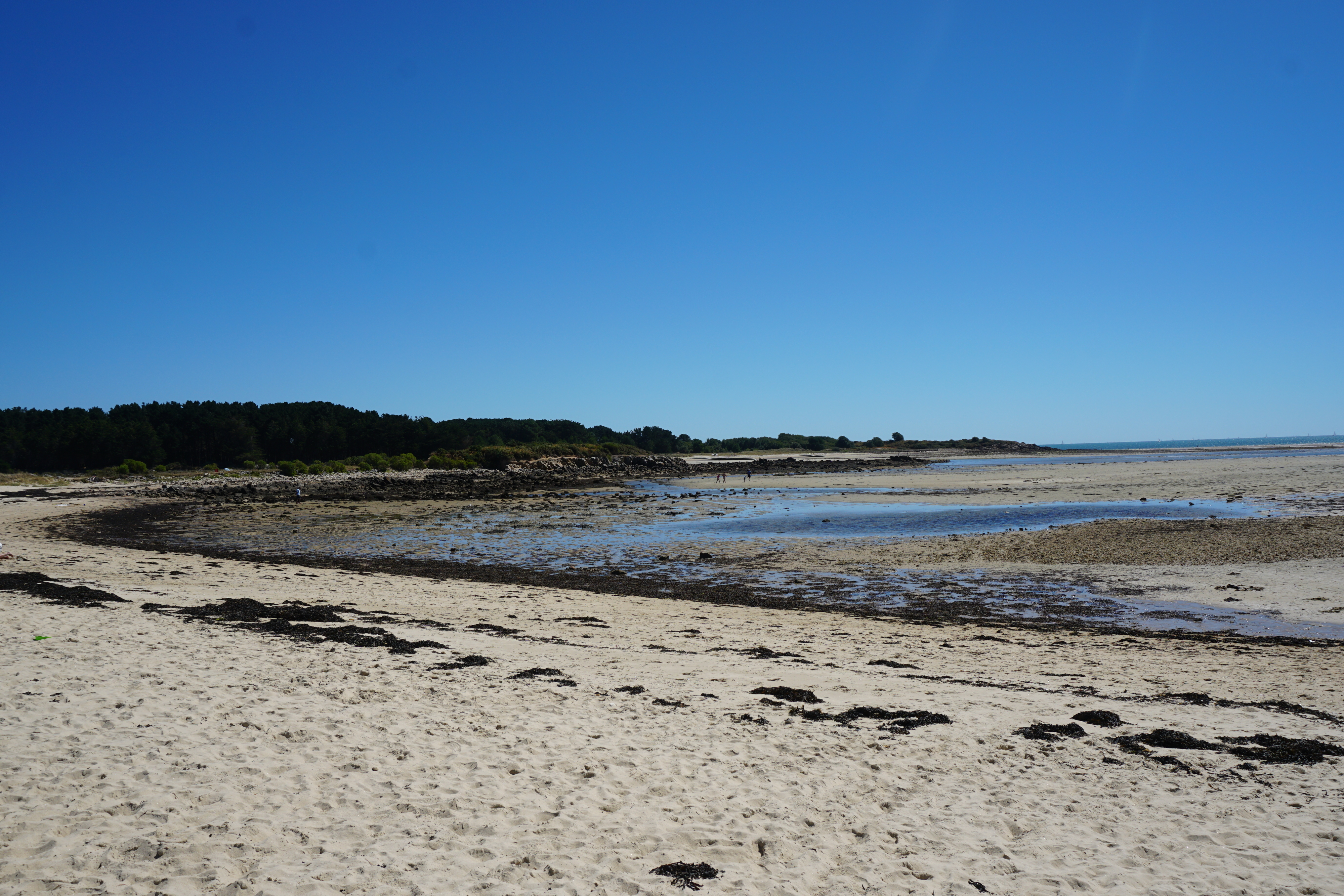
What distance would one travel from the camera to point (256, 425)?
95188 mm

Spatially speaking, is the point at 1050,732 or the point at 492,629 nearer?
the point at 1050,732

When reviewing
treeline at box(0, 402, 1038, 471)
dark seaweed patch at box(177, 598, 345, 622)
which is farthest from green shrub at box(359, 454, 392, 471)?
dark seaweed patch at box(177, 598, 345, 622)

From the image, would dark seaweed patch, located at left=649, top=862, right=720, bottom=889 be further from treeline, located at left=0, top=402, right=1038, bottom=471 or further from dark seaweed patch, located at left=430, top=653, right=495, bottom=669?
treeline, located at left=0, top=402, right=1038, bottom=471

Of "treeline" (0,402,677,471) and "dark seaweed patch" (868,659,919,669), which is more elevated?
"treeline" (0,402,677,471)

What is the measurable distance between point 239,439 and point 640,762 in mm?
95905

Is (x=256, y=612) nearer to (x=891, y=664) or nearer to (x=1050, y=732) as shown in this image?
(x=891, y=664)

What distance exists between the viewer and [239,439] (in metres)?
87.5

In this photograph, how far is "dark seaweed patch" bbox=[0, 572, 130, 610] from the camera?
12016mm

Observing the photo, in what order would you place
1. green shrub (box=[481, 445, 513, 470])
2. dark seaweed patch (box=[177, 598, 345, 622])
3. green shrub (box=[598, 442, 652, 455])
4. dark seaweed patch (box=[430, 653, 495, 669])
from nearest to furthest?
dark seaweed patch (box=[430, 653, 495, 669])
dark seaweed patch (box=[177, 598, 345, 622])
green shrub (box=[481, 445, 513, 470])
green shrub (box=[598, 442, 652, 455])

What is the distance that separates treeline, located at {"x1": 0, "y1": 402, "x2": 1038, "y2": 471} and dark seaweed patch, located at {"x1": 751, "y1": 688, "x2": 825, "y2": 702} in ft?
241

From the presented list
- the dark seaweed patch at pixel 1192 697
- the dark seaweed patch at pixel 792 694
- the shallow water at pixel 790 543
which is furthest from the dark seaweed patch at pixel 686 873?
the shallow water at pixel 790 543

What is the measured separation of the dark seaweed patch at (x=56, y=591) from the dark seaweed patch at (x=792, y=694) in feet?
34.4

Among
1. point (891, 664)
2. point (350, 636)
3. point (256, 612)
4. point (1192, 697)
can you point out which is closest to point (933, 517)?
point (891, 664)

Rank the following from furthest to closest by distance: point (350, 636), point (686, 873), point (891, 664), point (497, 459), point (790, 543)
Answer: point (497, 459), point (790, 543), point (350, 636), point (891, 664), point (686, 873)
